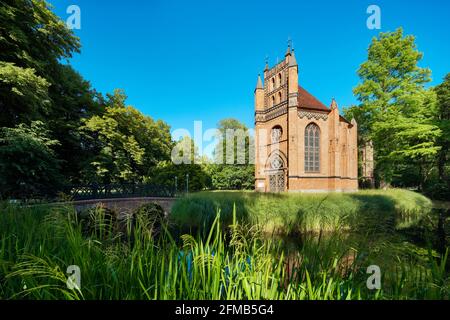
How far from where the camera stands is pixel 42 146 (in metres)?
11.1

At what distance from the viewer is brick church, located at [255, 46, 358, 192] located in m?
21.1

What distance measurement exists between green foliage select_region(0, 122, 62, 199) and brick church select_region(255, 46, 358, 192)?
1831cm

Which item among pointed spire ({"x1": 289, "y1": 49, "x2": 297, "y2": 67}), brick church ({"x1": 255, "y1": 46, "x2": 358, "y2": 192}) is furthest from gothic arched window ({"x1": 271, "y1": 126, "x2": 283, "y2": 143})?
pointed spire ({"x1": 289, "y1": 49, "x2": 297, "y2": 67})

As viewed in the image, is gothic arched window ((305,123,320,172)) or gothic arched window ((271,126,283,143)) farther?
gothic arched window ((271,126,283,143))

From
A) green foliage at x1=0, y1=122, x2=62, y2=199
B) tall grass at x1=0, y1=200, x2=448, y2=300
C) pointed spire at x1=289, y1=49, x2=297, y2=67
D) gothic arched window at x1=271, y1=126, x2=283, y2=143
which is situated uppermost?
pointed spire at x1=289, y1=49, x2=297, y2=67

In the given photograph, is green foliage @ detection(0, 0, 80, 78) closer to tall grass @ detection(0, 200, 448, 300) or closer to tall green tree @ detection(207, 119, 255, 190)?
tall grass @ detection(0, 200, 448, 300)

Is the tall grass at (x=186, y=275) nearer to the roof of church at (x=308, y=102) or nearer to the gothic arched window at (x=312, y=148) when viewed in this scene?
the gothic arched window at (x=312, y=148)

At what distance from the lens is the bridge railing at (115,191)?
14148 millimetres

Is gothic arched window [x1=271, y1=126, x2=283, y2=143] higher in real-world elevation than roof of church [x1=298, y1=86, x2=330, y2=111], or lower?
lower

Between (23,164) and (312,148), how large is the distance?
22.3 metres
